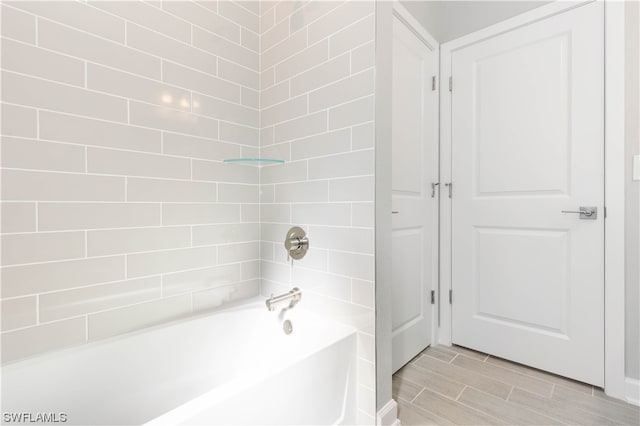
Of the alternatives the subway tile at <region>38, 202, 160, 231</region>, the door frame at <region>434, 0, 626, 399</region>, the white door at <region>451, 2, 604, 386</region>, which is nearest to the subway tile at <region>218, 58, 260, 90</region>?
the subway tile at <region>38, 202, 160, 231</region>

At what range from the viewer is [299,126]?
5.02 ft

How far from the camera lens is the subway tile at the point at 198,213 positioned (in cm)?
138

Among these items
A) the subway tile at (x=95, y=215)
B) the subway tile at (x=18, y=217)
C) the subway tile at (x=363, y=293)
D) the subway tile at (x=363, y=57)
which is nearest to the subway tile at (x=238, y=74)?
the subway tile at (x=363, y=57)

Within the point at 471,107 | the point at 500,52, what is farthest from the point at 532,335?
the point at 500,52

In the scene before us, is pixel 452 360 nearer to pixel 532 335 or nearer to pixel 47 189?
pixel 532 335

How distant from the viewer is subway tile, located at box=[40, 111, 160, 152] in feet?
3.57

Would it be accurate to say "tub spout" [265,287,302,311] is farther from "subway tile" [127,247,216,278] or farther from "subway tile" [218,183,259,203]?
"subway tile" [218,183,259,203]

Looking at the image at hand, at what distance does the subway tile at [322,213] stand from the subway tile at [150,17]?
96cm

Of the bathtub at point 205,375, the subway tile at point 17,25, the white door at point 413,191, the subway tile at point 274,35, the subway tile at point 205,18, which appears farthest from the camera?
the white door at point 413,191

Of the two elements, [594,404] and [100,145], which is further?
[594,404]

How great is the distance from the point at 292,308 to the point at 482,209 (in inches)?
55.3

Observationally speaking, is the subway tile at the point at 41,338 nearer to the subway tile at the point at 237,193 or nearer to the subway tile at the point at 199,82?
the subway tile at the point at 237,193

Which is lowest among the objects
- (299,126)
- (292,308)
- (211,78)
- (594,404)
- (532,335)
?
(594,404)

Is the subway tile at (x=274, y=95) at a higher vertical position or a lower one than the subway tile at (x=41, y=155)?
higher
